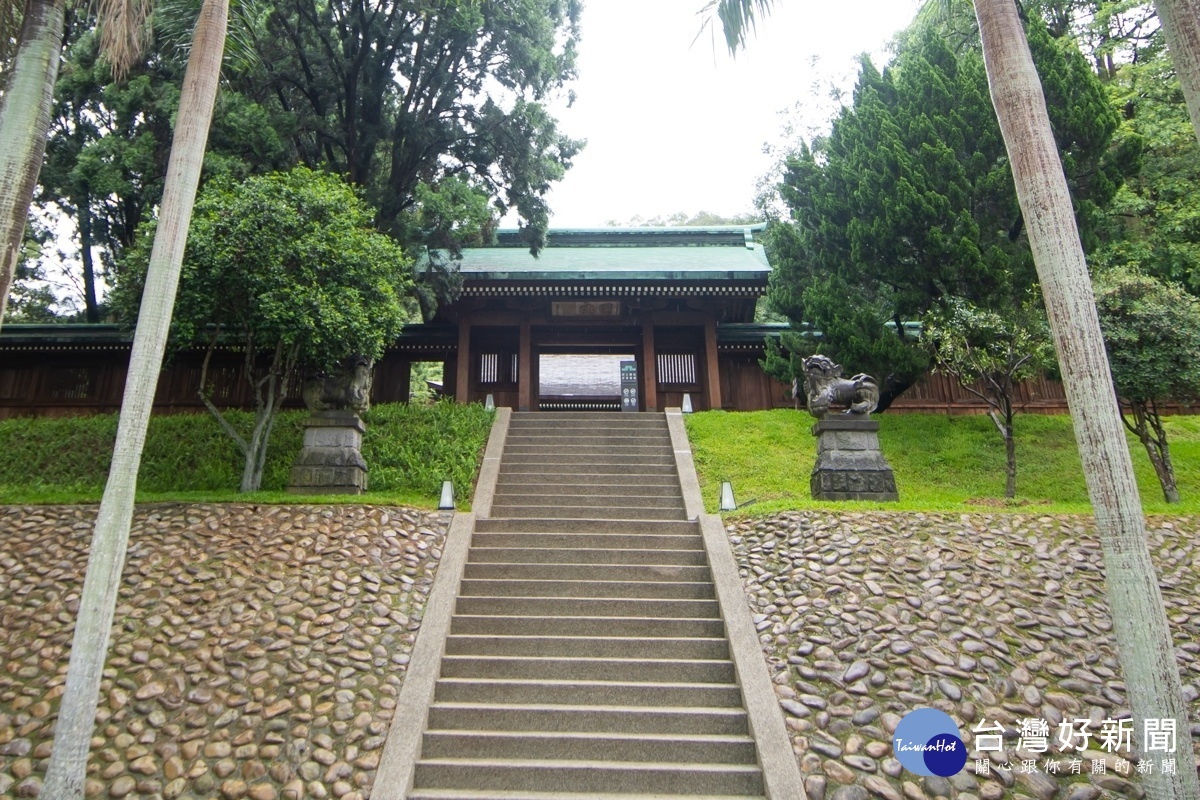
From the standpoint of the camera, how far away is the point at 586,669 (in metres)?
5.79

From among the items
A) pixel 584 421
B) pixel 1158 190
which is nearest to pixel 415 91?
pixel 584 421

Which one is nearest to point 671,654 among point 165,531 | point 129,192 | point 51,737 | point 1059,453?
point 51,737

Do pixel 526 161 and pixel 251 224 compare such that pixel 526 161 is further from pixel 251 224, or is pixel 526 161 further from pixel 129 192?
pixel 129 192

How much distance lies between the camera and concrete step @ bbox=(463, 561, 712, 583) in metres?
7.01

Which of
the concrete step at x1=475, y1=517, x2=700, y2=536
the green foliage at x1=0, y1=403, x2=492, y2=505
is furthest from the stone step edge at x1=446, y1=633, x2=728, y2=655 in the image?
the green foliage at x1=0, y1=403, x2=492, y2=505

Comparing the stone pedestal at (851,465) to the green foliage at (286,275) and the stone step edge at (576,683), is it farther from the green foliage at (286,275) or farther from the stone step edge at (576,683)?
the green foliage at (286,275)

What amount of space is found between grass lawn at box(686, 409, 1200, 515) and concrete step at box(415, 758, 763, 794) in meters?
3.63

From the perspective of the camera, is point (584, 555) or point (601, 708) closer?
point (601, 708)

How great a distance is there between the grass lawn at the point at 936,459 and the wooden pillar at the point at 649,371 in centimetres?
220

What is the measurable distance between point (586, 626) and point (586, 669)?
21.4 inches

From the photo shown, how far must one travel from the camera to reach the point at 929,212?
1164 cm

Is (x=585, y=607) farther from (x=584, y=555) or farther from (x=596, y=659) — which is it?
(x=584, y=555)

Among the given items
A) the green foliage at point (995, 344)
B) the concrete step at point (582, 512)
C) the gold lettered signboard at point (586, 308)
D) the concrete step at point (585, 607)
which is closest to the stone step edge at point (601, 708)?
the concrete step at point (585, 607)

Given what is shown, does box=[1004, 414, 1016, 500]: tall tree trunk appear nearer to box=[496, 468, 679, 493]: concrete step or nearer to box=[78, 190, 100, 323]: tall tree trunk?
box=[496, 468, 679, 493]: concrete step
